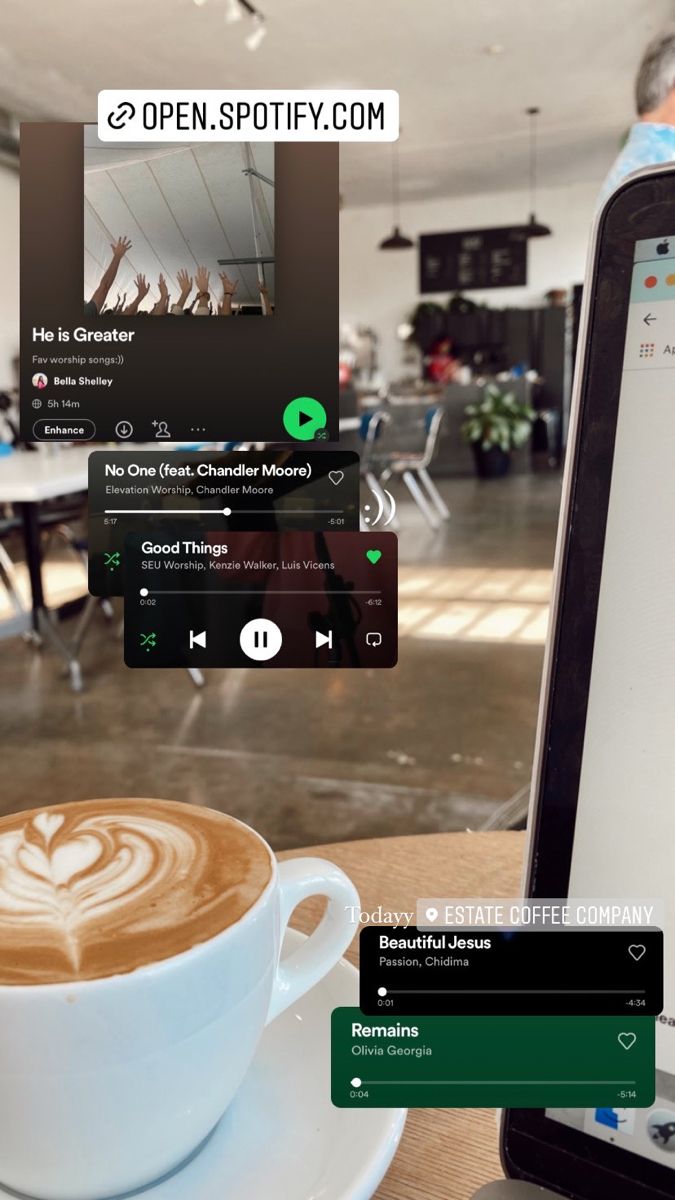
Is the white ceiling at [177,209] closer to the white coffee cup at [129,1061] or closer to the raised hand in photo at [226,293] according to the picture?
the raised hand in photo at [226,293]

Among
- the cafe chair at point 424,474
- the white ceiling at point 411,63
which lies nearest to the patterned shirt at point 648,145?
the white ceiling at point 411,63

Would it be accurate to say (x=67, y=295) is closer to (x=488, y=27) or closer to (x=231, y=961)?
(x=231, y=961)

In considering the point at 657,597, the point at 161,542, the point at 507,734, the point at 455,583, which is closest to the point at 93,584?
the point at 161,542

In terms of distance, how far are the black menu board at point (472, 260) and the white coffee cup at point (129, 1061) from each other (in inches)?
320

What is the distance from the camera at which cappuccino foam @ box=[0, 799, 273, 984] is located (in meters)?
0.19

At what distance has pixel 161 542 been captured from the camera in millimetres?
229

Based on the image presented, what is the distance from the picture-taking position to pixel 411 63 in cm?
123

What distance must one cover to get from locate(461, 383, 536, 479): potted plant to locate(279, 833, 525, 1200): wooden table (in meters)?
5.77

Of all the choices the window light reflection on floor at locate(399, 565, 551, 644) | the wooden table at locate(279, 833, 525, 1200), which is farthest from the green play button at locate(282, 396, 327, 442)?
the window light reflection on floor at locate(399, 565, 551, 644)

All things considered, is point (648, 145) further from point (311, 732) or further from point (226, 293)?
point (311, 732)

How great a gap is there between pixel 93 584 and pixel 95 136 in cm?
11

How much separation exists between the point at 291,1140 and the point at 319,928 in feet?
0.17

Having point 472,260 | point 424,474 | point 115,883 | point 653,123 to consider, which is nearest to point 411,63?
point 653,123

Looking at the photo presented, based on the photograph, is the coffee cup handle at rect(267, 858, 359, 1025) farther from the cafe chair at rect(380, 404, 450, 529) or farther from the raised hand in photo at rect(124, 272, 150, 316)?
the cafe chair at rect(380, 404, 450, 529)
